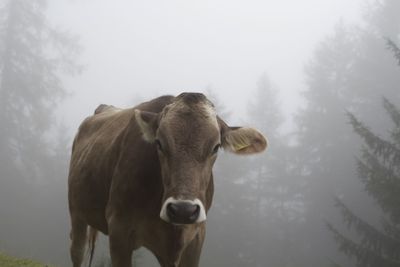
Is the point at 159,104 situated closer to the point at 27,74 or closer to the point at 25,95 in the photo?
the point at 25,95

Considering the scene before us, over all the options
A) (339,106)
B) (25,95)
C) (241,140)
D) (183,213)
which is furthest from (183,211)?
(339,106)

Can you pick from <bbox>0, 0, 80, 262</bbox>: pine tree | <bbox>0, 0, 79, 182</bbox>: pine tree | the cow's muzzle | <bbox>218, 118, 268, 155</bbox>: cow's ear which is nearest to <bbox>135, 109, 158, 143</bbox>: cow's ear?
<bbox>218, 118, 268, 155</bbox>: cow's ear

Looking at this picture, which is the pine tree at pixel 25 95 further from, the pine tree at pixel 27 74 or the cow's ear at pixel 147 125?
the cow's ear at pixel 147 125

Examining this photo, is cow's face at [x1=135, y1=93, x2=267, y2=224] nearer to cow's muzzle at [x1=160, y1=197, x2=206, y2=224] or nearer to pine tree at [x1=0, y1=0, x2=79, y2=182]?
cow's muzzle at [x1=160, y1=197, x2=206, y2=224]

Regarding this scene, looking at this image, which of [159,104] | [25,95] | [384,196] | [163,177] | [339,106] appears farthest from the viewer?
[339,106]

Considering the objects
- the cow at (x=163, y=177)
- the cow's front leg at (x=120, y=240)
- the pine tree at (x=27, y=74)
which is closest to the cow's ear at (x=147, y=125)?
the cow at (x=163, y=177)

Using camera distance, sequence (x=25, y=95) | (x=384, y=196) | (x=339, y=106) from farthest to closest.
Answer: (x=339, y=106) < (x=25, y=95) < (x=384, y=196)

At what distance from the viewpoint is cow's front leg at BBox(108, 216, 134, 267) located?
15.6ft

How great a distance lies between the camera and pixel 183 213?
374cm

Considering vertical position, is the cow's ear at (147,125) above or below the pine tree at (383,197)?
below

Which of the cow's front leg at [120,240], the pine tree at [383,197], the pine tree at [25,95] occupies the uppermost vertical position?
the pine tree at [25,95]

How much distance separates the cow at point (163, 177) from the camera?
406 cm

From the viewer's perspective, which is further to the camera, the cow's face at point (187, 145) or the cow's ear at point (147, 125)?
the cow's ear at point (147, 125)

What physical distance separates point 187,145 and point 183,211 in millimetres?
674
